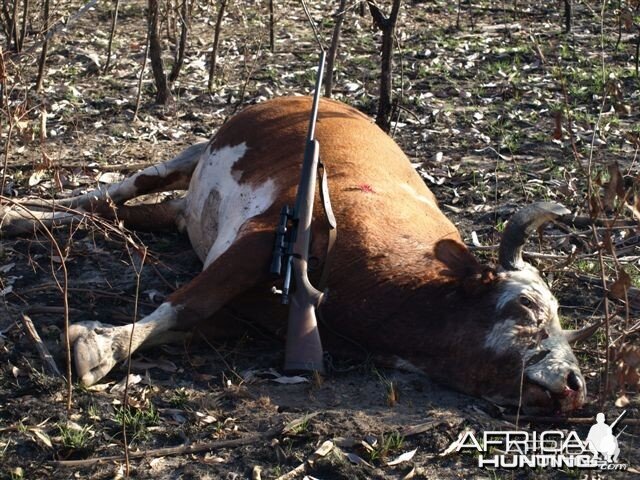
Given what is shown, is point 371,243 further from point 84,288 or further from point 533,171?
point 533,171

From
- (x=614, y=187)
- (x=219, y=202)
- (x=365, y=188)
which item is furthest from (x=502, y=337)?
(x=219, y=202)

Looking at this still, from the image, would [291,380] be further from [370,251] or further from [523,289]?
[523,289]

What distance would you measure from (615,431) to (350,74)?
574cm

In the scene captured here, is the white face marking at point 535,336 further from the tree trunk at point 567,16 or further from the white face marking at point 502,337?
the tree trunk at point 567,16

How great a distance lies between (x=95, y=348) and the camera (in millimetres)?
4613

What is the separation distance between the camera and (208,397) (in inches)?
178

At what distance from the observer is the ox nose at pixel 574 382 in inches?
175

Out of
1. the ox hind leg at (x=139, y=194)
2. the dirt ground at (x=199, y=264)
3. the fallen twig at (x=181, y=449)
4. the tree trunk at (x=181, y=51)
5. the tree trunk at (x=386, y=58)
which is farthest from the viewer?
the tree trunk at (x=181, y=51)

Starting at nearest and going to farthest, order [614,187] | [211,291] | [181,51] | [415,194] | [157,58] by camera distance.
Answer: [614,187] → [211,291] → [415,194] → [157,58] → [181,51]

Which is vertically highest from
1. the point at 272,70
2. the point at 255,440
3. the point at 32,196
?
the point at 272,70

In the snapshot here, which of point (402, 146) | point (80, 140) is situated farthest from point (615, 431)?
point (80, 140)

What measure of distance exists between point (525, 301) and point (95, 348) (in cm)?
183

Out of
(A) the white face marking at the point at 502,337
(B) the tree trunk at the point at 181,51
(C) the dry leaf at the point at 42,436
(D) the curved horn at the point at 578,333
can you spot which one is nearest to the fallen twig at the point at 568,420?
(A) the white face marking at the point at 502,337

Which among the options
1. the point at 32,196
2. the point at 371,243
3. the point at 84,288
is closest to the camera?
the point at 371,243
